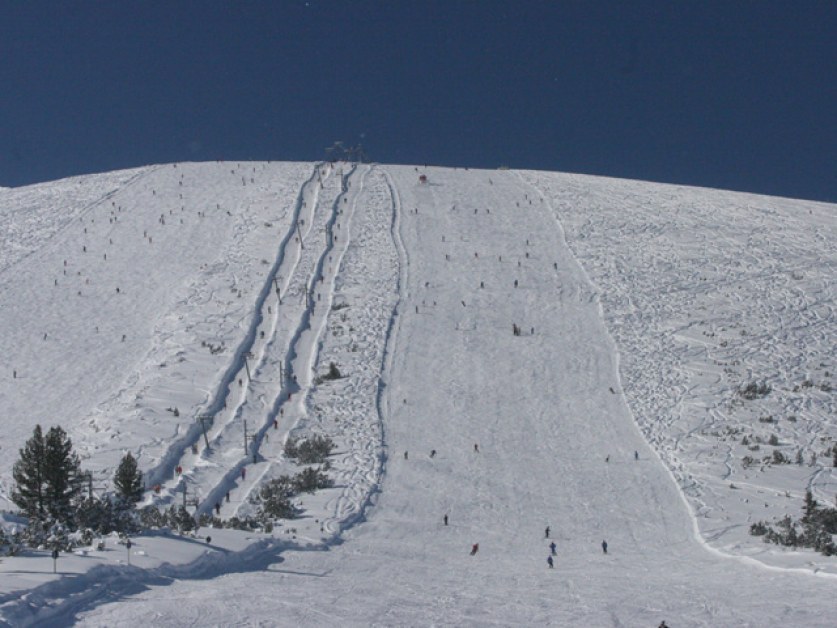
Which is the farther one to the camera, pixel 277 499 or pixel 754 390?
pixel 754 390

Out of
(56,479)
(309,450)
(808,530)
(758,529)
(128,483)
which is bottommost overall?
(758,529)

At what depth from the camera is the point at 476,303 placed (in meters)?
45.3

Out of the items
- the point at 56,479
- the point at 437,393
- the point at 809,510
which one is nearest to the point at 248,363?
the point at 437,393

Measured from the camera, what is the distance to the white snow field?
15953mm

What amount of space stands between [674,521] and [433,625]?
14.0 m

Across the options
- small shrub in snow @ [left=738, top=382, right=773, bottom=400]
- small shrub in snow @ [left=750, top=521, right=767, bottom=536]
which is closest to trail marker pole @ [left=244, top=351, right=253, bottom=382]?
small shrub in snow @ [left=738, top=382, right=773, bottom=400]

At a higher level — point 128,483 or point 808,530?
point 128,483

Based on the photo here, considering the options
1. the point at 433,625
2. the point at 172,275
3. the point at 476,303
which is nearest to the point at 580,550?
the point at 433,625

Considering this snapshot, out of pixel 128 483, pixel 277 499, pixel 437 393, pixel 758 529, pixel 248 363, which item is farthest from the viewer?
pixel 248 363

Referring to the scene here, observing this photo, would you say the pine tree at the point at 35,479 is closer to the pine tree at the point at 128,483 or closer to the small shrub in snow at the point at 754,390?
the pine tree at the point at 128,483

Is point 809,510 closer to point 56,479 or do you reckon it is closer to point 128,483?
point 128,483

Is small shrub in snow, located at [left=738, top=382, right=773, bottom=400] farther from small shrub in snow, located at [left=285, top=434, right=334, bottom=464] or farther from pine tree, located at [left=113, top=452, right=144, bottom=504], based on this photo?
pine tree, located at [left=113, top=452, right=144, bottom=504]

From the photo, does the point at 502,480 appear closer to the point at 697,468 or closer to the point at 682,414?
the point at 697,468

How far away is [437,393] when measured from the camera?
35125mm
